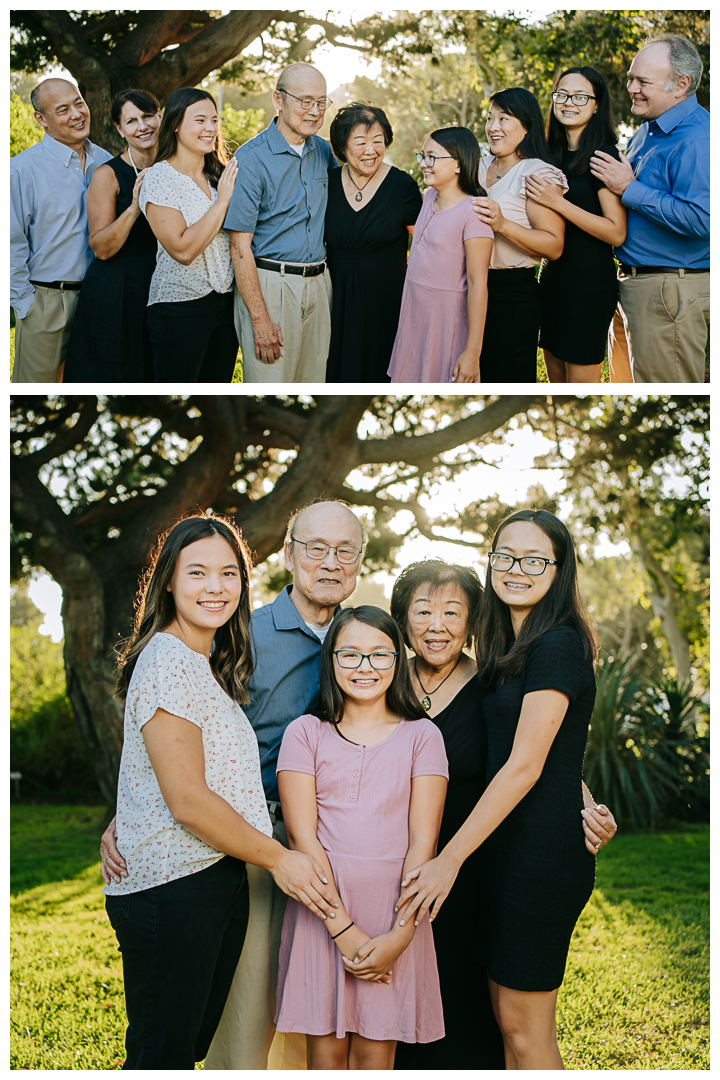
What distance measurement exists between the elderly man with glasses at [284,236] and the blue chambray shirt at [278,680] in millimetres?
1688

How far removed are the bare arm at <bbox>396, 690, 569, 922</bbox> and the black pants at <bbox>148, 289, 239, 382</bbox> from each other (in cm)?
261

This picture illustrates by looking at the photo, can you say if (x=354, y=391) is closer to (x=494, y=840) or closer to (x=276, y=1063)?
(x=494, y=840)

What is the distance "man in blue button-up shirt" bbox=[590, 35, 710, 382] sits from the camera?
4.16m

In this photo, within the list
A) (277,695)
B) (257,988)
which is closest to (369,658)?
(277,695)

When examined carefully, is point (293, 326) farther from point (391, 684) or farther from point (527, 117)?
point (391, 684)

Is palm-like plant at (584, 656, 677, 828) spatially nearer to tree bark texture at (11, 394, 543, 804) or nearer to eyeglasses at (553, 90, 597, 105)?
tree bark texture at (11, 394, 543, 804)

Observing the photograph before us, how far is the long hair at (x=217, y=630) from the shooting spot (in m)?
2.91

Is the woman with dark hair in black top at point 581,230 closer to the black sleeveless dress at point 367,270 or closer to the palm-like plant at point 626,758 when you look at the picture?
the black sleeveless dress at point 367,270

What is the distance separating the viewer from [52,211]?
447 cm

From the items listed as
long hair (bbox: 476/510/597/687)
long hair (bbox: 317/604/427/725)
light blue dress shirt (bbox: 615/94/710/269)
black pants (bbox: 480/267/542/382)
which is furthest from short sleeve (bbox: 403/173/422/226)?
long hair (bbox: 317/604/427/725)

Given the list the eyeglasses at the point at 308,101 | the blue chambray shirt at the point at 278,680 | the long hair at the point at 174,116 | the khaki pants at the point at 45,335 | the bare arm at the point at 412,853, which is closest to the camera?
the bare arm at the point at 412,853

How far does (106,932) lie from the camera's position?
22.2 feet

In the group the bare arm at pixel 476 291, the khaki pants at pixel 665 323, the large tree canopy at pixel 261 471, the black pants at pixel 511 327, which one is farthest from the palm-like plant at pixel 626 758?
the bare arm at pixel 476 291

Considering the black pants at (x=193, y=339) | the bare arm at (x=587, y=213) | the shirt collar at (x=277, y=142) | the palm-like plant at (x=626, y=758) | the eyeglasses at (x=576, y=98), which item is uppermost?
the eyeglasses at (x=576, y=98)
